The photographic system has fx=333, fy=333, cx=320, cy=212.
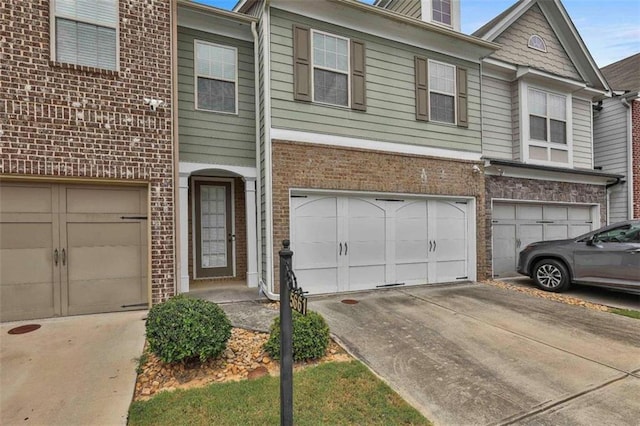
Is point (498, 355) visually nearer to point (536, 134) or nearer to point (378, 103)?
point (378, 103)

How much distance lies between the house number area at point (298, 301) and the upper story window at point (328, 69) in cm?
503

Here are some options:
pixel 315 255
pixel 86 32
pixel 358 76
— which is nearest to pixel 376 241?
pixel 315 255

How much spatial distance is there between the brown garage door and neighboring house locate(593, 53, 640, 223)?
13373 millimetres

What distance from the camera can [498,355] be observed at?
4.16 metres

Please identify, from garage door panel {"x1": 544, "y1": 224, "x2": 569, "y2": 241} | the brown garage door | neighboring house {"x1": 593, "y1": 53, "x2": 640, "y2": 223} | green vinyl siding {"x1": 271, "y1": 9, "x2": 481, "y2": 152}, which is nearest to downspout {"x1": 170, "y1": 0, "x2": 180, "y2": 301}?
the brown garage door

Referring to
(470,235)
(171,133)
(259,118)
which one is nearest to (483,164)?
(470,235)

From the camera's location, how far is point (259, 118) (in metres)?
6.92

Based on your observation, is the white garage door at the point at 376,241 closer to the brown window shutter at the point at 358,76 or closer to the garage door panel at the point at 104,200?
the brown window shutter at the point at 358,76

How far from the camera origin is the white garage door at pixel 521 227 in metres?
8.89

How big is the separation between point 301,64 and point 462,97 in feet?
13.9

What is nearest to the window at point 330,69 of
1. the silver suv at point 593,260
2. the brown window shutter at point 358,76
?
the brown window shutter at point 358,76

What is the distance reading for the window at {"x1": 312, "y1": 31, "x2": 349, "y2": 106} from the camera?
6.77m

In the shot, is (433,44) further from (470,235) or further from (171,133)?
(171,133)

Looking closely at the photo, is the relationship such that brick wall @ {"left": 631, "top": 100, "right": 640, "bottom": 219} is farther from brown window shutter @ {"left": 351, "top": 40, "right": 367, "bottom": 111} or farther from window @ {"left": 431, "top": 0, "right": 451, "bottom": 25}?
brown window shutter @ {"left": 351, "top": 40, "right": 367, "bottom": 111}
